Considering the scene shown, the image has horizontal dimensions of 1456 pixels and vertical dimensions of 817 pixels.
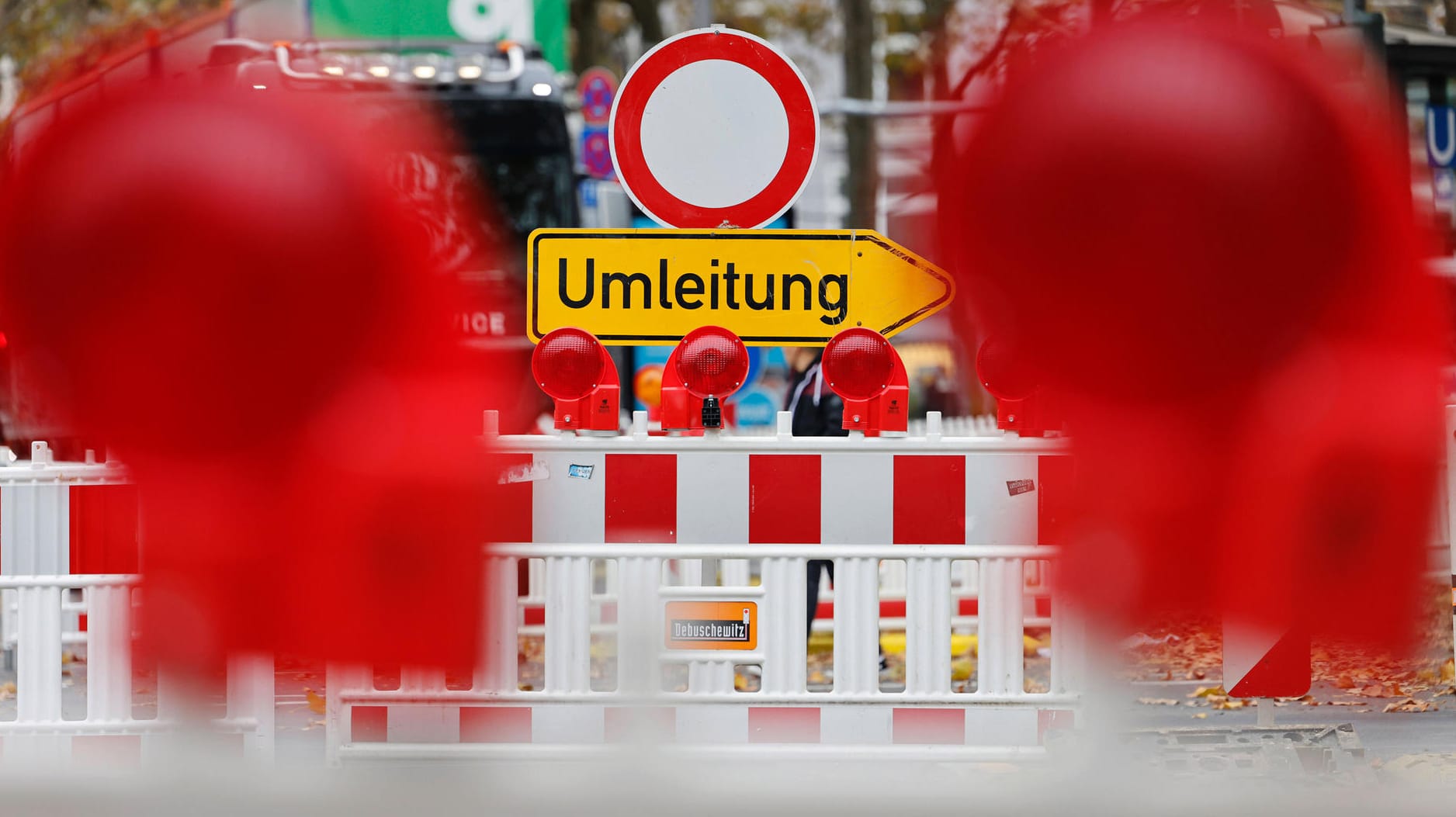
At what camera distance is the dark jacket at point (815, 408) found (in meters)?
7.25

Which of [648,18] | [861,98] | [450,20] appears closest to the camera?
[450,20]

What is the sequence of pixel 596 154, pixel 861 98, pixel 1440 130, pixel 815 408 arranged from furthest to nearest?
pixel 861 98 → pixel 596 154 → pixel 1440 130 → pixel 815 408

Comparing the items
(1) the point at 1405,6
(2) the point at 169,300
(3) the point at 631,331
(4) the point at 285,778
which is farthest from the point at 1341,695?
(1) the point at 1405,6

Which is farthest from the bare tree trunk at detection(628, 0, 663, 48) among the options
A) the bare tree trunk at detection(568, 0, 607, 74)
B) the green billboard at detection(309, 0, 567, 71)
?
the bare tree trunk at detection(568, 0, 607, 74)

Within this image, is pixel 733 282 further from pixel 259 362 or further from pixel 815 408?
pixel 815 408

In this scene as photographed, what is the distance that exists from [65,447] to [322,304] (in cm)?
105

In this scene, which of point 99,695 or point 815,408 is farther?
point 815,408

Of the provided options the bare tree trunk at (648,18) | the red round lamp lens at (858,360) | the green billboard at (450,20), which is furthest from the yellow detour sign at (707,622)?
the bare tree trunk at (648,18)

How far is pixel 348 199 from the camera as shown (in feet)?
15.0

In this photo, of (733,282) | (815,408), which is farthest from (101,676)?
(815,408)

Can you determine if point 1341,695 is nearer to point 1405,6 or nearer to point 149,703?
point 149,703

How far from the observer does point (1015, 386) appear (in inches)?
191

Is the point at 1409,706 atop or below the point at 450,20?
below

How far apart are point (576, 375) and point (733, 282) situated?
1.53 ft
